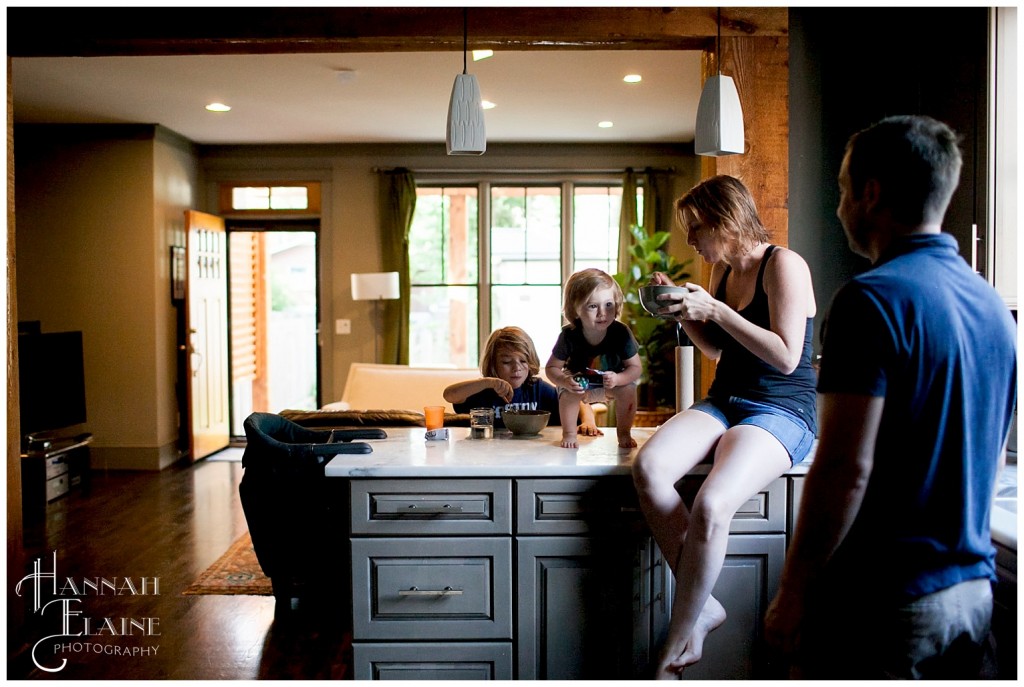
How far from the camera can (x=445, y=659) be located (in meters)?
2.23

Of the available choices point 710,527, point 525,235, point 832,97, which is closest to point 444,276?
point 525,235

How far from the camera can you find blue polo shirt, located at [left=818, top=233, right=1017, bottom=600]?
122 centimetres

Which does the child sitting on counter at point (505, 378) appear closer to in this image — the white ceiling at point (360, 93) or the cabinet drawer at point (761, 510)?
the cabinet drawer at point (761, 510)

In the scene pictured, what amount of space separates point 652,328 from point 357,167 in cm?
294

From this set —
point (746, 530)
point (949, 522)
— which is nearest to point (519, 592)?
point (746, 530)

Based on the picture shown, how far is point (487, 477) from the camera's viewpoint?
2.20 m

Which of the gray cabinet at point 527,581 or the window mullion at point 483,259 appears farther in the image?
the window mullion at point 483,259

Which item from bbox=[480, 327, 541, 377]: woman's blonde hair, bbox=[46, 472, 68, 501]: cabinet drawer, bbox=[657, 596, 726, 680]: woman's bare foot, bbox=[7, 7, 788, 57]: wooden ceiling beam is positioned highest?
bbox=[7, 7, 788, 57]: wooden ceiling beam

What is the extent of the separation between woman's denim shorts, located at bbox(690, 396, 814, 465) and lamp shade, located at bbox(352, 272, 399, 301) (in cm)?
520

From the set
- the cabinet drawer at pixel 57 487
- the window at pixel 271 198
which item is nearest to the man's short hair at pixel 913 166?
the cabinet drawer at pixel 57 487

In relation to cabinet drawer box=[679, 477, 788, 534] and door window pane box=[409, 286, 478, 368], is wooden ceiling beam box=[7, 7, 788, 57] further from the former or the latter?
door window pane box=[409, 286, 478, 368]

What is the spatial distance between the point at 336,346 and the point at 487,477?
547 centimetres

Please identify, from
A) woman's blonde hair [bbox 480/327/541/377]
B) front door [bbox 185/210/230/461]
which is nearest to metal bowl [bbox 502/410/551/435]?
woman's blonde hair [bbox 480/327/541/377]

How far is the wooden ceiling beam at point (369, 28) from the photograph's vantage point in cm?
285
